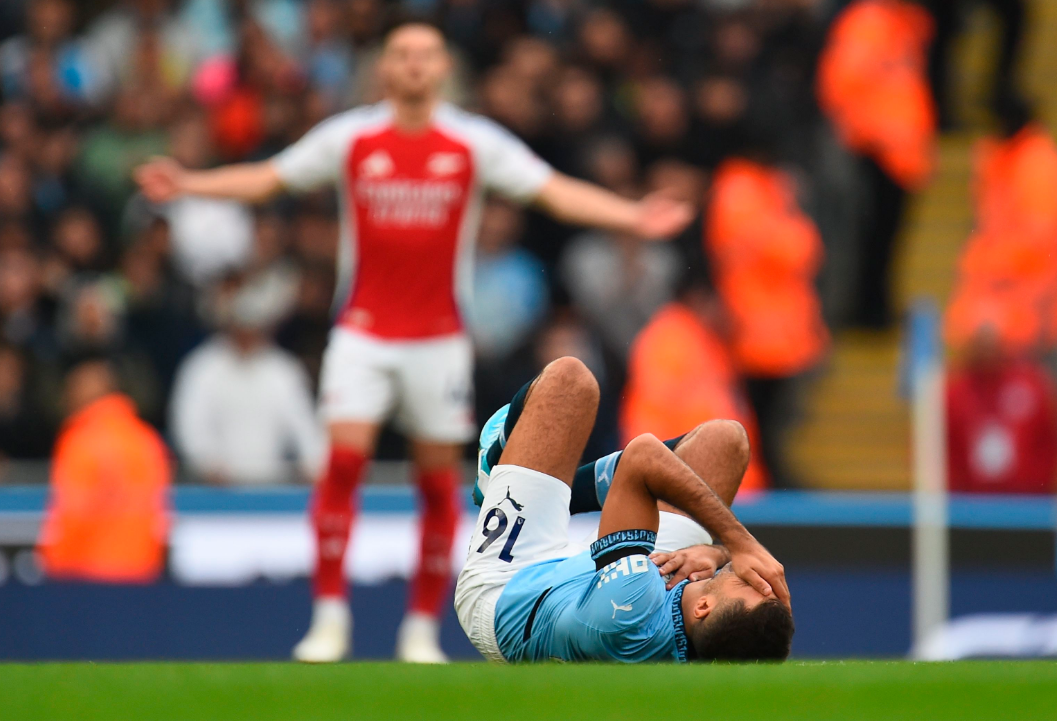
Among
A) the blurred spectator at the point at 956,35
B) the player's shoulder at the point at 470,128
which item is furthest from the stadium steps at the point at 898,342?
the player's shoulder at the point at 470,128

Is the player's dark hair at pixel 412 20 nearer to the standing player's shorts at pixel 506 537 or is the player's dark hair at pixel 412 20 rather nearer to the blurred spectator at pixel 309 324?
the blurred spectator at pixel 309 324

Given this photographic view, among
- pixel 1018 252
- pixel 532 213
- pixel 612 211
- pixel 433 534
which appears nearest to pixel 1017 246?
pixel 1018 252

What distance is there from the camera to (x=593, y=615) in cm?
453

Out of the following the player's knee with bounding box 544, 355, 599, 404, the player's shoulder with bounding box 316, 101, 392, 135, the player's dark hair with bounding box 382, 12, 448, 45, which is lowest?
the player's knee with bounding box 544, 355, 599, 404

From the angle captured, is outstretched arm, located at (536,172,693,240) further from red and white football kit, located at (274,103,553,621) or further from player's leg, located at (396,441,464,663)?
player's leg, located at (396,441,464,663)

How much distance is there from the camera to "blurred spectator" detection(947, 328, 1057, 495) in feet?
31.0

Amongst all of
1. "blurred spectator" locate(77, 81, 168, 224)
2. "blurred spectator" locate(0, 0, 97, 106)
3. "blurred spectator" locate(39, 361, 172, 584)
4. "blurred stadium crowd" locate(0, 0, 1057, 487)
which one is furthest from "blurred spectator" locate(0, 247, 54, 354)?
"blurred spectator" locate(0, 0, 97, 106)

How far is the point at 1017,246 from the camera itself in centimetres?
1085

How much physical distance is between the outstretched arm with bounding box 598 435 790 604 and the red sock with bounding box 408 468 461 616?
2.38 m

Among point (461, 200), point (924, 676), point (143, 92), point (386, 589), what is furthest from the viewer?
point (143, 92)

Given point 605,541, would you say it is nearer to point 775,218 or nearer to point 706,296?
point 706,296

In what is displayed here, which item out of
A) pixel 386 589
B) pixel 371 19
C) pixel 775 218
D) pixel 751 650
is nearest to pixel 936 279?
pixel 775 218

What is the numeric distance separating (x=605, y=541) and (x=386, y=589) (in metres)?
4.22

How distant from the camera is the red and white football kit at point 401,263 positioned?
6.88 m
